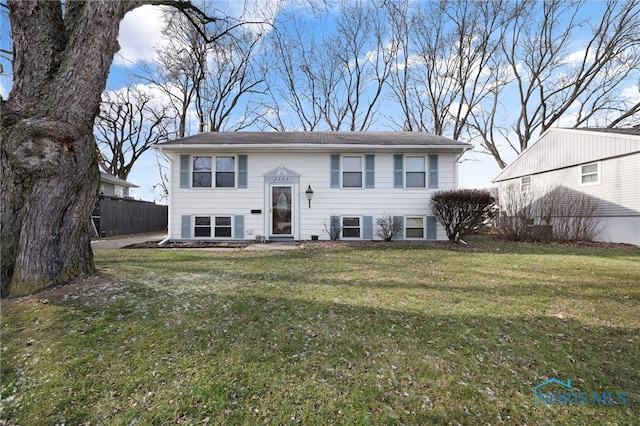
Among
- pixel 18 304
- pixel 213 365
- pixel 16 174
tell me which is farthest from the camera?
pixel 16 174

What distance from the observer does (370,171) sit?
10.1m

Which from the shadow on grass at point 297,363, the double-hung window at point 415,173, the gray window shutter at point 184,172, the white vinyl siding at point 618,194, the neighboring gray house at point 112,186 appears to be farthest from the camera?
the neighboring gray house at point 112,186

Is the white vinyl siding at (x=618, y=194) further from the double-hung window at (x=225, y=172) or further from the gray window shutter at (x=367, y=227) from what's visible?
the double-hung window at (x=225, y=172)

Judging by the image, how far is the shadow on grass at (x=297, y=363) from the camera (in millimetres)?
1830

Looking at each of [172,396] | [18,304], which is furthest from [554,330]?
[18,304]

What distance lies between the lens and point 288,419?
1763mm

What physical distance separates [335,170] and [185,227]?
5.82 metres

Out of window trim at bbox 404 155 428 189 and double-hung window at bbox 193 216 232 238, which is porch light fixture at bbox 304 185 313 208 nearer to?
double-hung window at bbox 193 216 232 238

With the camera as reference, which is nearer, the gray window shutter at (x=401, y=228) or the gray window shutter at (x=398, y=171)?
the gray window shutter at (x=401, y=228)

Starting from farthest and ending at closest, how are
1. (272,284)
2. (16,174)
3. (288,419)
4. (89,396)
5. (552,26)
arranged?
(552,26) < (272,284) < (16,174) < (89,396) < (288,419)

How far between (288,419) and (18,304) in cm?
361

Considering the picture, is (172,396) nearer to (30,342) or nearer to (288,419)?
(288,419)

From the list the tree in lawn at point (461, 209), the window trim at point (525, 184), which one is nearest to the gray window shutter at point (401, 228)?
the tree in lawn at point (461, 209)

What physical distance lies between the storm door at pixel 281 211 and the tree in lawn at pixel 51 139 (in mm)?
6129
